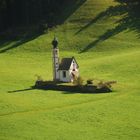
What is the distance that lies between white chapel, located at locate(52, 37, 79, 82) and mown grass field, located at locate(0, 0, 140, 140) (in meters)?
2.41

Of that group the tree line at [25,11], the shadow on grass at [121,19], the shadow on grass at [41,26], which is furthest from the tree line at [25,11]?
the shadow on grass at [121,19]

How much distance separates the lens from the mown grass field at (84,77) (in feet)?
217

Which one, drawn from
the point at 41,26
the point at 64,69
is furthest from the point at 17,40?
the point at 64,69

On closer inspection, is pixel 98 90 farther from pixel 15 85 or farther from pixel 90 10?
pixel 90 10

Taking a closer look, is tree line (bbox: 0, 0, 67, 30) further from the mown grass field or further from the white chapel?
the white chapel

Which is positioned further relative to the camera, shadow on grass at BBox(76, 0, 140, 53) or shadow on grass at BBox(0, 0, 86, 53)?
shadow on grass at BBox(0, 0, 86, 53)

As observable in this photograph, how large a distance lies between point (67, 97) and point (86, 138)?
62.3 feet

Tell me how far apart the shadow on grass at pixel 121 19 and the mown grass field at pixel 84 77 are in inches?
10.4

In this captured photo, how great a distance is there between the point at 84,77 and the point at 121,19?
38148 mm

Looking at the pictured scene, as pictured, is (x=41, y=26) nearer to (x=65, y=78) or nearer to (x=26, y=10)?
(x=26, y=10)

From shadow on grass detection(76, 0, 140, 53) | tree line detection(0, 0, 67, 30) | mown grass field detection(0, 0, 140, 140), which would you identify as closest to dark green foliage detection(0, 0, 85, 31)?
tree line detection(0, 0, 67, 30)

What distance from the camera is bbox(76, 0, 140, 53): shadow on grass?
121444 mm

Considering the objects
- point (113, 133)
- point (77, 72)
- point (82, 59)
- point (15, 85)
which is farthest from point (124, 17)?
point (113, 133)

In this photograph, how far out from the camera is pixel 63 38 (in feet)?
411
